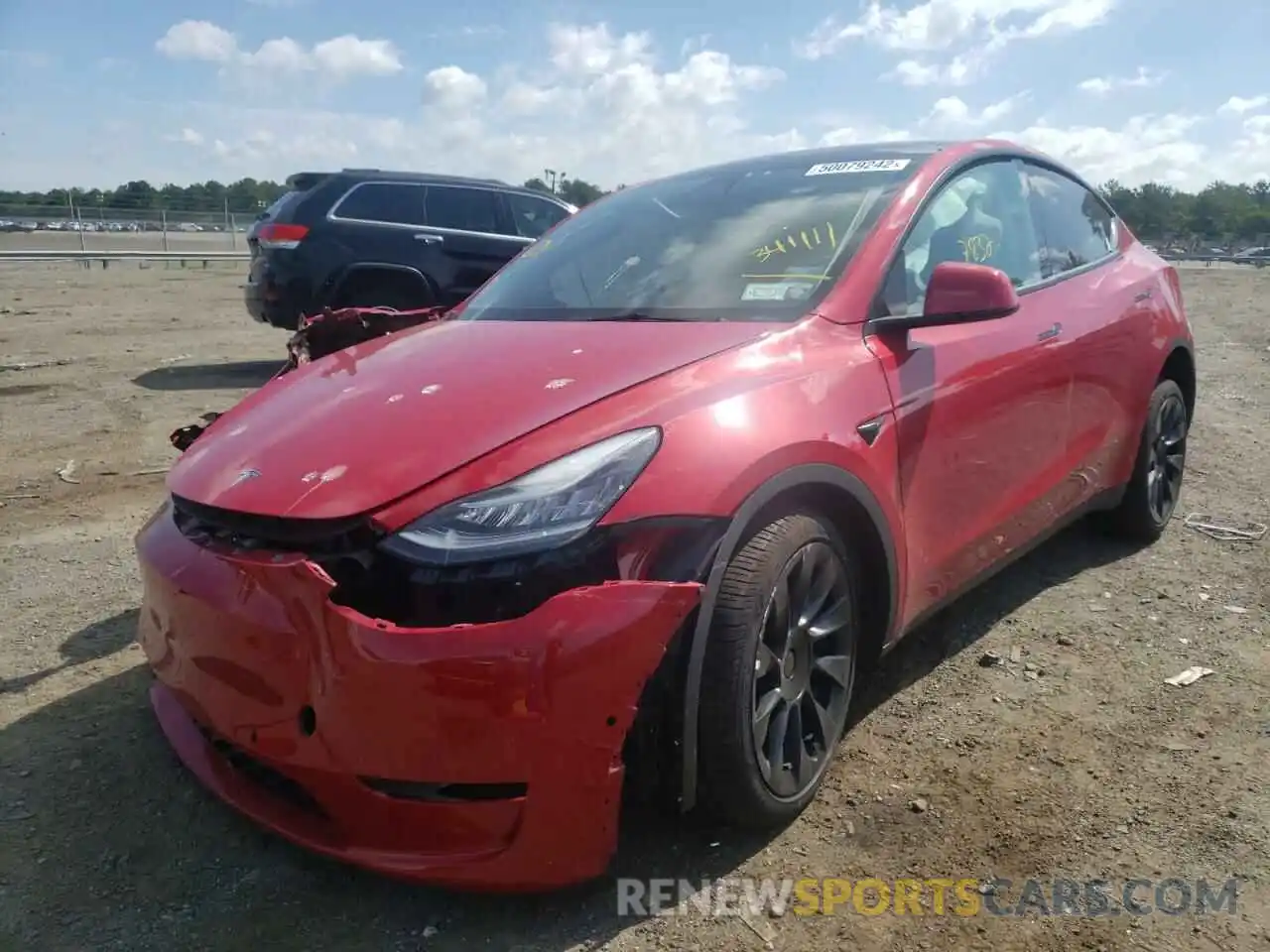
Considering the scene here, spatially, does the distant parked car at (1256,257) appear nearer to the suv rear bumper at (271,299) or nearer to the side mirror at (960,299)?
the suv rear bumper at (271,299)

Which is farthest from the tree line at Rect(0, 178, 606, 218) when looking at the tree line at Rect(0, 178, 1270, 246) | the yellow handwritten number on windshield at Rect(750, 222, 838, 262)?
the yellow handwritten number on windshield at Rect(750, 222, 838, 262)

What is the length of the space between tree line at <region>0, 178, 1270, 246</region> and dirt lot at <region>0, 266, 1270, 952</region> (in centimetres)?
211

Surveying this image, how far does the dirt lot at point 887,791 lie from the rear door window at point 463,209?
4817mm

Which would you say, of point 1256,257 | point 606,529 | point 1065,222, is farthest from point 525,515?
point 1256,257

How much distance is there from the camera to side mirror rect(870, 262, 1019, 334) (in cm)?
264

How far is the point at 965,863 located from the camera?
7.34ft

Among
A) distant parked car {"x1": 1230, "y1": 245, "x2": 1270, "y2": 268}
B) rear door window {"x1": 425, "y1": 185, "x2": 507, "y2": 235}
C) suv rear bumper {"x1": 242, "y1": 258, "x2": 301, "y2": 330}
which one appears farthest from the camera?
distant parked car {"x1": 1230, "y1": 245, "x2": 1270, "y2": 268}

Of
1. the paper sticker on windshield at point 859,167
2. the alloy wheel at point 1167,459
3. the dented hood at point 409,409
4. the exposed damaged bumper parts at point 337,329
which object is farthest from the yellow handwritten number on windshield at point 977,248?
the exposed damaged bumper parts at point 337,329

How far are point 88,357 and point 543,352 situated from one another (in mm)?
8334

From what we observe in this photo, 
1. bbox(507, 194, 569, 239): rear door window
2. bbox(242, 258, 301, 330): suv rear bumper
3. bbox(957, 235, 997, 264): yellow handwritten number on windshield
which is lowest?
bbox(242, 258, 301, 330): suv rear bumper

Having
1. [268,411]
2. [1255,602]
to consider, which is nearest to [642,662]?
[268,411]

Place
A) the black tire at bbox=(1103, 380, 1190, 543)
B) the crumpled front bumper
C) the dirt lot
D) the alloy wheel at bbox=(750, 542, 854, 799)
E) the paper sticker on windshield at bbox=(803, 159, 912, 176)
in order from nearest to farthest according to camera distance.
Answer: the crumpled front bumper < the dirt lot < the alloy wheel at bbox=(750, 542, 854, 799) < the paper sticker on windshield at bbox=(803, 159, 912, 176) < the black tire at bbox=(1103, 380, 1190, 543)

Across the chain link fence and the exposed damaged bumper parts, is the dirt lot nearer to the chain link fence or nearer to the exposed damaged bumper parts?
the exposed damaged bumper parts

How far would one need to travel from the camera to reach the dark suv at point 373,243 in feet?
26.8
